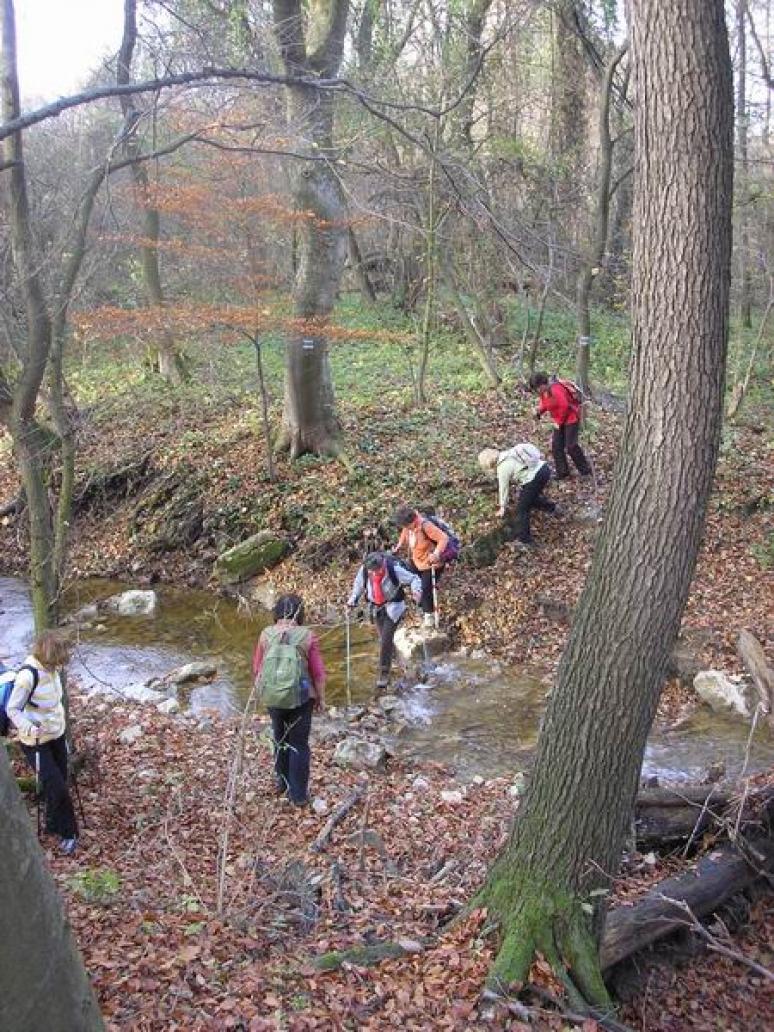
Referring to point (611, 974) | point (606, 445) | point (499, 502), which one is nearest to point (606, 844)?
point (611, 974)

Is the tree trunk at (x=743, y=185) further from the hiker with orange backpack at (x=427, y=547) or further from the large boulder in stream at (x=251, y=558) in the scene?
the large boulder in stream at (x=251, y=558)

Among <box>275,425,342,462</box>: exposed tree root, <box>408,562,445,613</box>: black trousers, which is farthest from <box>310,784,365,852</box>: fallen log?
<box>275,425,342,462</box>: exposed tree root

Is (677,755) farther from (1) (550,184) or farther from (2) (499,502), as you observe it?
(1) (550,184)

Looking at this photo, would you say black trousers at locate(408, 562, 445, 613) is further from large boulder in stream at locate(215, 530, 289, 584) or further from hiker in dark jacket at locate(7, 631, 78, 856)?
hiker in dark jacket at locate(7, 631, 78, 856)

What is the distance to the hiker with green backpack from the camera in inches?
241

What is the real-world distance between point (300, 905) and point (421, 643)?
5.27 meters

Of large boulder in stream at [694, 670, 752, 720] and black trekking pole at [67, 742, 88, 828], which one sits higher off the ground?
black trekking pole at [67, 742, 88, 828]

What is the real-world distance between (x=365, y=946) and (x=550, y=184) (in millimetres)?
18137

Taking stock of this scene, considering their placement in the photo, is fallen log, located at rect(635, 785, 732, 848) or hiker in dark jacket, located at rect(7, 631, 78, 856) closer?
hiker in dark jacket, located at rect(7, 631, 78, 856)

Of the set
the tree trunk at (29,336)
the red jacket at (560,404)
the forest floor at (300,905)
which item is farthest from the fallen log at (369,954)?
the red jacket at (560,404)

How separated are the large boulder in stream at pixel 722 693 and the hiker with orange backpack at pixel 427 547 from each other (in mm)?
2930

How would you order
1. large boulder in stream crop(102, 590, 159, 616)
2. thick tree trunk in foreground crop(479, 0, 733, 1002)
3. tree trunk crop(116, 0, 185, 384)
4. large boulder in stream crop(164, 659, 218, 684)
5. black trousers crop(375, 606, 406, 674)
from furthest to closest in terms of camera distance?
tree trunk crop(116, 0, 185, 384) → large boulder in stream crop(102, 590, 159, 616) → large boulder in stream crop(164, 659, 218, 684) → black trousers crop(375, 606, 406, 674) → thick tree trunk in foreground crop(479, 0, 733, 1002)

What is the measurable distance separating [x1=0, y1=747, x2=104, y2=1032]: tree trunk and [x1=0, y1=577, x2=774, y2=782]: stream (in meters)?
5.57

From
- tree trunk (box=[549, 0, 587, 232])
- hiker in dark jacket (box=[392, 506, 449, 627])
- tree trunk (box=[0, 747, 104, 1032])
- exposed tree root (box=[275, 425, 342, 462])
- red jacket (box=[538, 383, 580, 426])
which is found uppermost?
tree trunk (box=[549, 0, 587, 232])
